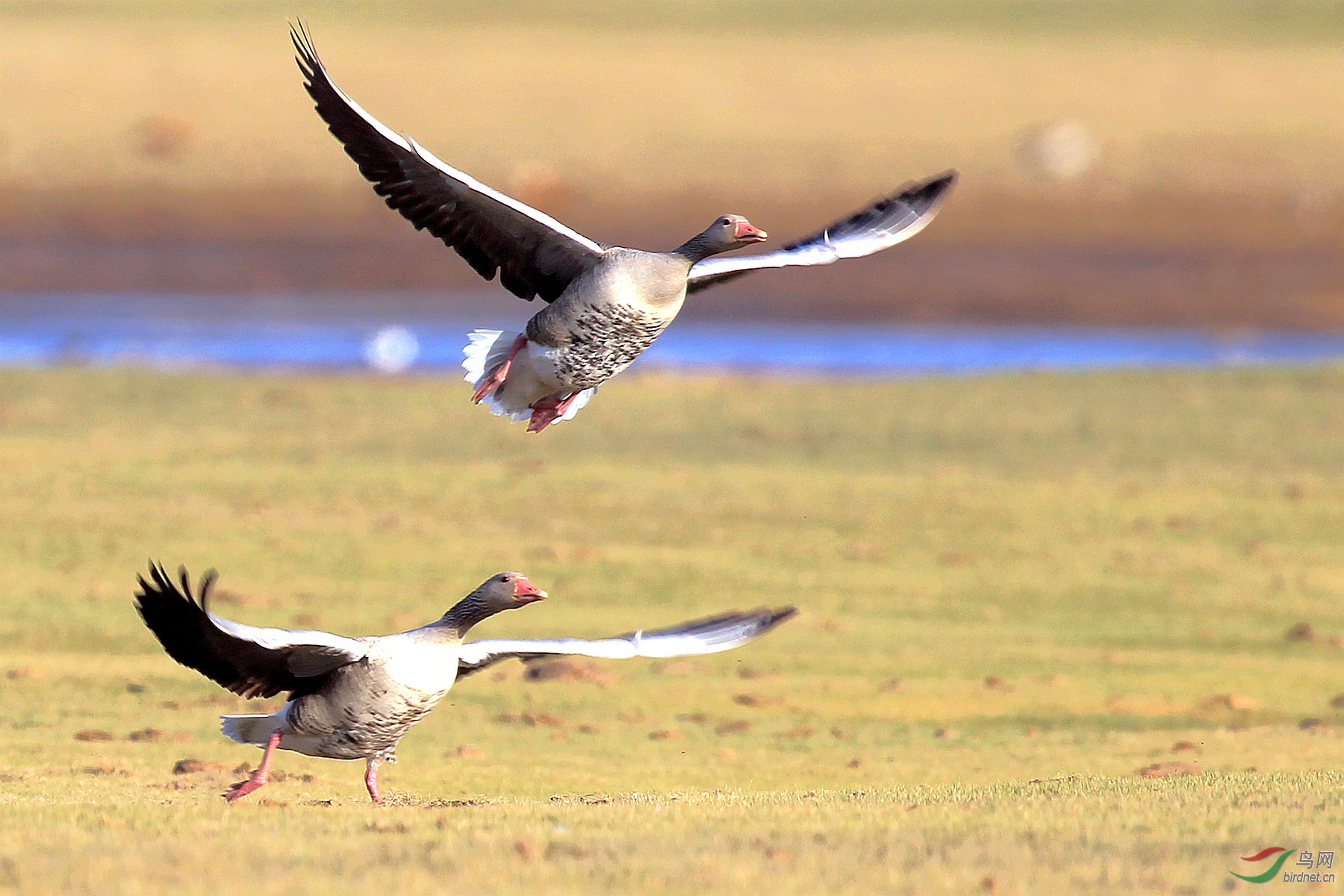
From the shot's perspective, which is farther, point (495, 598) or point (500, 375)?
point (500, 375)

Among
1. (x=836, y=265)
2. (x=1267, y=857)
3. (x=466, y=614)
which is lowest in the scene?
(x=1267, y=857)

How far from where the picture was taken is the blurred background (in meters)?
31.7

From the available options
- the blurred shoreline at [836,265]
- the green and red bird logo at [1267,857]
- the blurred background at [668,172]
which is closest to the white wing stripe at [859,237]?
the green and red bird logo at [1267,857]

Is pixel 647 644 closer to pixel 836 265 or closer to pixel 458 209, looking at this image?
pixel 458 209

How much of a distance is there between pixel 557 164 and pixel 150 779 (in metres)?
28.3

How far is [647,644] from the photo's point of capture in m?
8.84

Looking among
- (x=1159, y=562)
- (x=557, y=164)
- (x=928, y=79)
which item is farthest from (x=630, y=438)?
(x=928, y=79)

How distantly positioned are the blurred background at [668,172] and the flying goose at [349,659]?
18480 mm

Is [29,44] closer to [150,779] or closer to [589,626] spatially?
[589,626]

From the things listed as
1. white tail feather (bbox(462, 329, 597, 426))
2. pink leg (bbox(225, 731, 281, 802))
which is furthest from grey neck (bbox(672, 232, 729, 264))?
pink leg (bbox(225, 731, 281, 802))

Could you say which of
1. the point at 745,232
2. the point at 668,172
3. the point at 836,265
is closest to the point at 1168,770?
the point at 745,232

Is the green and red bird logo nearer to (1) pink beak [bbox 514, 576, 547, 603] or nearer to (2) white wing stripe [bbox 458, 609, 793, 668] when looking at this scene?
(2) white wing stripe [bbox 458, 609, 793, 668]

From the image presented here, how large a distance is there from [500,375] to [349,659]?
2417 mm

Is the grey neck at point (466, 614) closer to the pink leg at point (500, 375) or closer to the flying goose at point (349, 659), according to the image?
the flying goose at point (349, 659)
